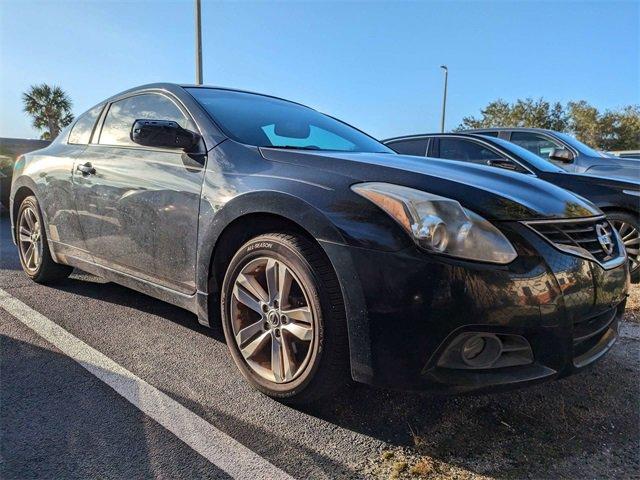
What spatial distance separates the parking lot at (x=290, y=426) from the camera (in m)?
1.86

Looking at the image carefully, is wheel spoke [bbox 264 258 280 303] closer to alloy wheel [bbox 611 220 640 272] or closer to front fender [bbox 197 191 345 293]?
front fender [bbox 197 191 345 293]

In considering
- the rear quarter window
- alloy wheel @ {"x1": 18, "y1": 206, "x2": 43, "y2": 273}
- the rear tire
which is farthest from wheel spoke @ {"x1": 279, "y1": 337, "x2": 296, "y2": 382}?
alloy wheel @ {"x1": 18, "y1": 206, "x2": 43, "y2": 273}

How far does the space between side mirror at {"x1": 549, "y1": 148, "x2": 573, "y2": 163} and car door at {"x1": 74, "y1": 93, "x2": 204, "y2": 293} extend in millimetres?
4636

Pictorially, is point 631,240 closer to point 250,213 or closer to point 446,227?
point 446,227

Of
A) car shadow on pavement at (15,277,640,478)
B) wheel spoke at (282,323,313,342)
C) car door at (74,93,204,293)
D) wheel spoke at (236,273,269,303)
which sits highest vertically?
car door at (74,93,204,293)

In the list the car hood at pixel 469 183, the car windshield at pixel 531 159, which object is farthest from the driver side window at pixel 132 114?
the car windshield at pixel 531 159

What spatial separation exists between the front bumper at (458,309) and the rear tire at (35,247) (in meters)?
3.10

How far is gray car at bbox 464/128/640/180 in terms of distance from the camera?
5.59 meters

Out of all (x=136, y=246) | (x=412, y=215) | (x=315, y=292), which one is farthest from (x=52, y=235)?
(x=412, y=215)

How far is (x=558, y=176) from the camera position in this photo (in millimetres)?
4988

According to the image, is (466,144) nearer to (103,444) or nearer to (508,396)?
(508,396)

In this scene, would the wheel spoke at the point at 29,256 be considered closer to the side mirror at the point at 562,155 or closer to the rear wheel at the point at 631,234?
the rear wheel at the point at 631,234

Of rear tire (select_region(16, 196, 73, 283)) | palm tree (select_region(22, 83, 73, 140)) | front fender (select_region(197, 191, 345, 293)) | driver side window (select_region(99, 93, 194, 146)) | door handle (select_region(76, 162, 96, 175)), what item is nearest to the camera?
front fender (select_region(197, 191, 345, 293))

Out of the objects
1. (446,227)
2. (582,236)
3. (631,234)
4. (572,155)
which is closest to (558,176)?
(631,234)
